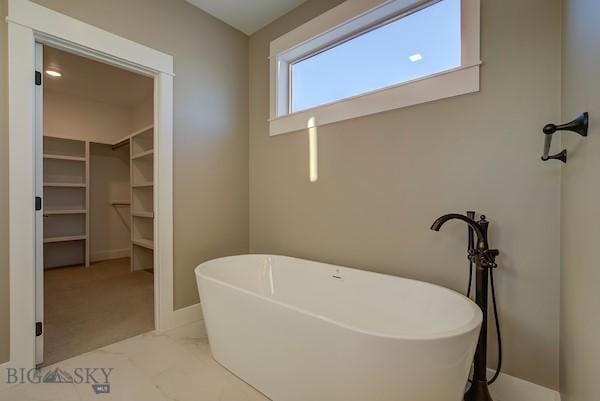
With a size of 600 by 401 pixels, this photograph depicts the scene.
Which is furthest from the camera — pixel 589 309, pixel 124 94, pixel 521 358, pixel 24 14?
pixel 124 94

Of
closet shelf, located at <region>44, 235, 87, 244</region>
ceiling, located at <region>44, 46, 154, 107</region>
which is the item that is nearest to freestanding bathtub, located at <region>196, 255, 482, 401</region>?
ceiling, located at <region>44, 46, 154, 107</region>

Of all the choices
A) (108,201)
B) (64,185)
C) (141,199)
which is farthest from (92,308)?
(108,201)

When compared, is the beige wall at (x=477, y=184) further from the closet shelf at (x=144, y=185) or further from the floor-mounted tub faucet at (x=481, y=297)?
the closet shelf at (x=144, y=185)

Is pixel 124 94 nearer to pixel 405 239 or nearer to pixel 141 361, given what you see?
pixel 141 361

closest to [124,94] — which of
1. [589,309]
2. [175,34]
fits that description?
[175,34]

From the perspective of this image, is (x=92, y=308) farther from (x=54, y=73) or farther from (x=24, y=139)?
(x=54, y=73)

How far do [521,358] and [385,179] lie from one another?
4.01ft

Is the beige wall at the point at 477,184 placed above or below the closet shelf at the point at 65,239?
above

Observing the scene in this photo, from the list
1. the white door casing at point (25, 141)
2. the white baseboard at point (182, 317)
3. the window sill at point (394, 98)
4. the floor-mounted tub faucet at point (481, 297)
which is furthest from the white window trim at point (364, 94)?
the white baseboard at point (182, 317)

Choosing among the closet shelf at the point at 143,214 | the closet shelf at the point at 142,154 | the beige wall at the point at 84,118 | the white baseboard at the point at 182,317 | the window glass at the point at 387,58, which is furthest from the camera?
the beige wall at the point at 84,118

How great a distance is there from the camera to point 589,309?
83 cm

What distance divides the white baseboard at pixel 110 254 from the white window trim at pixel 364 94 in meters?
4.02

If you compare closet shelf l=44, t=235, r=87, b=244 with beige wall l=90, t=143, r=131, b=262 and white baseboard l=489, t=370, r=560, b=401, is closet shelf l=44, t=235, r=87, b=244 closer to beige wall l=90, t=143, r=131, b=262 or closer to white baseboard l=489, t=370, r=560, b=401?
beige wall l=90, t=143, r=131, b=262

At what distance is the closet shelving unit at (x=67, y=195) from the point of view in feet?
13.9
